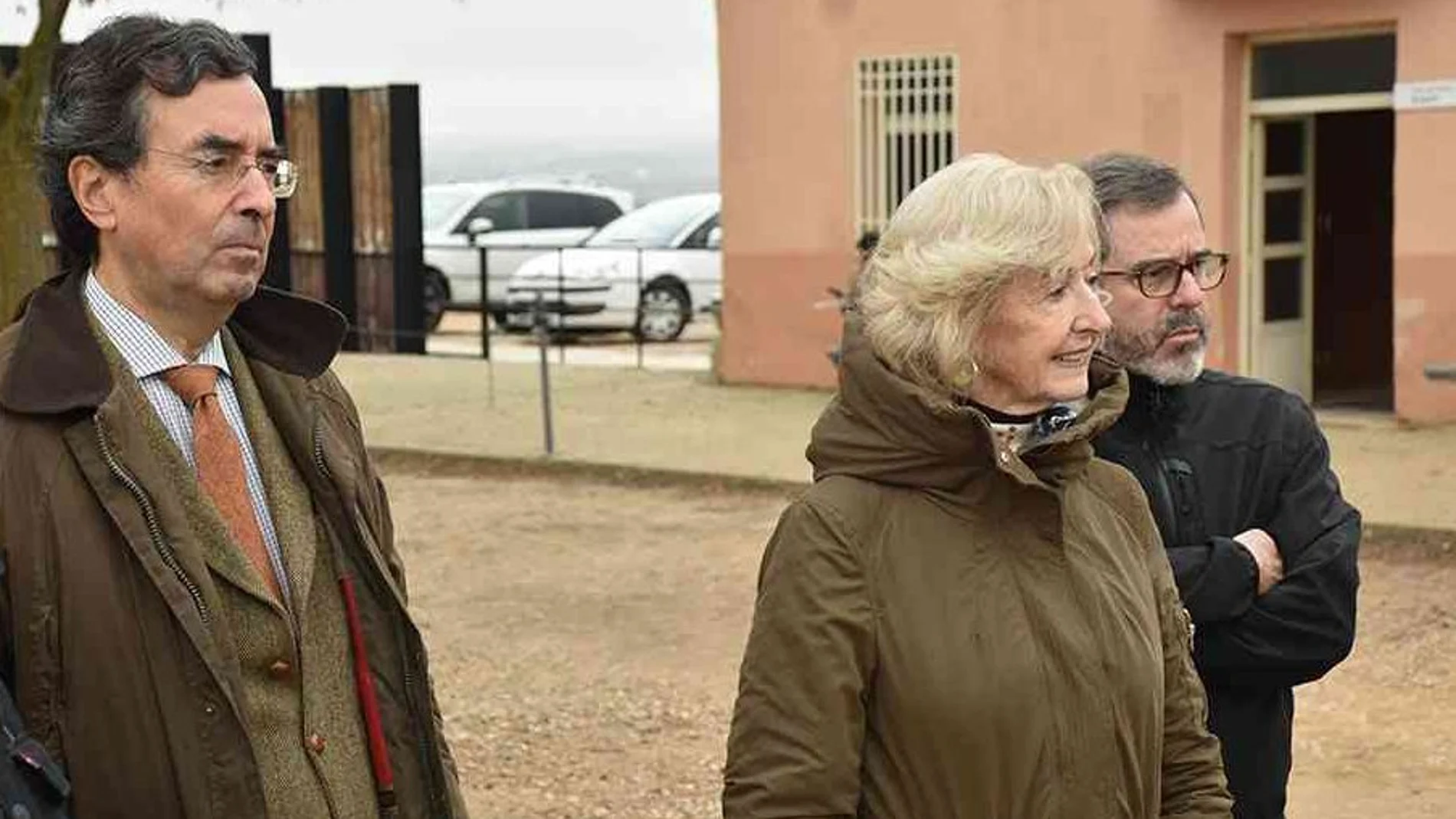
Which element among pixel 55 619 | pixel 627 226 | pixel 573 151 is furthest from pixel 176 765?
pixel 573 151

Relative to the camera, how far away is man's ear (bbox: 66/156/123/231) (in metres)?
3.30

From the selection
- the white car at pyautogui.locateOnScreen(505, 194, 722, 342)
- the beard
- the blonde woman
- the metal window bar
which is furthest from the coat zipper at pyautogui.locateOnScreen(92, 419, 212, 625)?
the white car at pyautogui.locateOnScreen(505, 194, 722, 342)

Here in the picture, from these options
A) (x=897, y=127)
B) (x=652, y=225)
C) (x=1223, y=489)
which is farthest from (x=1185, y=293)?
(x=652, y=225)

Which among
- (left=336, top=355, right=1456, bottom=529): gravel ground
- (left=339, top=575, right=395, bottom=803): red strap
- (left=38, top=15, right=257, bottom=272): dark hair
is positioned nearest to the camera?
(left=38, top=15, right=257, bottom=272): dark hair

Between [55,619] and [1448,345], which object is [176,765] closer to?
[55,619]

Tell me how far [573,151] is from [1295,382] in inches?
3807

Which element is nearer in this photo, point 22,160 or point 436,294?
point 22,160

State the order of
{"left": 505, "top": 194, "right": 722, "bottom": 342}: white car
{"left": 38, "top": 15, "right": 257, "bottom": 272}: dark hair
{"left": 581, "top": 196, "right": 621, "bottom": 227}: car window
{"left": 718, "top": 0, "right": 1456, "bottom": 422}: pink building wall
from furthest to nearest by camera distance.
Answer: {"left": 581, "top": 196, "right": 621, "bottom": 227}: car window < {"left": 505, "top": 194, "right": 722, "bottom": 342}: white car < {"left": 718, "top": 0, "right": 1456, "bottom": 422}: pink building wall < {"left": 38, "top": 15, "right": 257, "bottom": 272}: dark hair

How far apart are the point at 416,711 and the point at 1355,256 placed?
15.1 metres

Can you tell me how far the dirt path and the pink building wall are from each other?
4015 mm

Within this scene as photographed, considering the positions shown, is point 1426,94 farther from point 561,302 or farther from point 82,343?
point 82,343

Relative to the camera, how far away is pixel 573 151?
11206cm

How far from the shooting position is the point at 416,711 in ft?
11.5

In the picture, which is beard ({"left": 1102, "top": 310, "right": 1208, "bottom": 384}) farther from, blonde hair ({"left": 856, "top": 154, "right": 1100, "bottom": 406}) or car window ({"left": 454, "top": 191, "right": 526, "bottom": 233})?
car window ({"left": 454, "top": 191, "right": 526, "bottom": 233})
